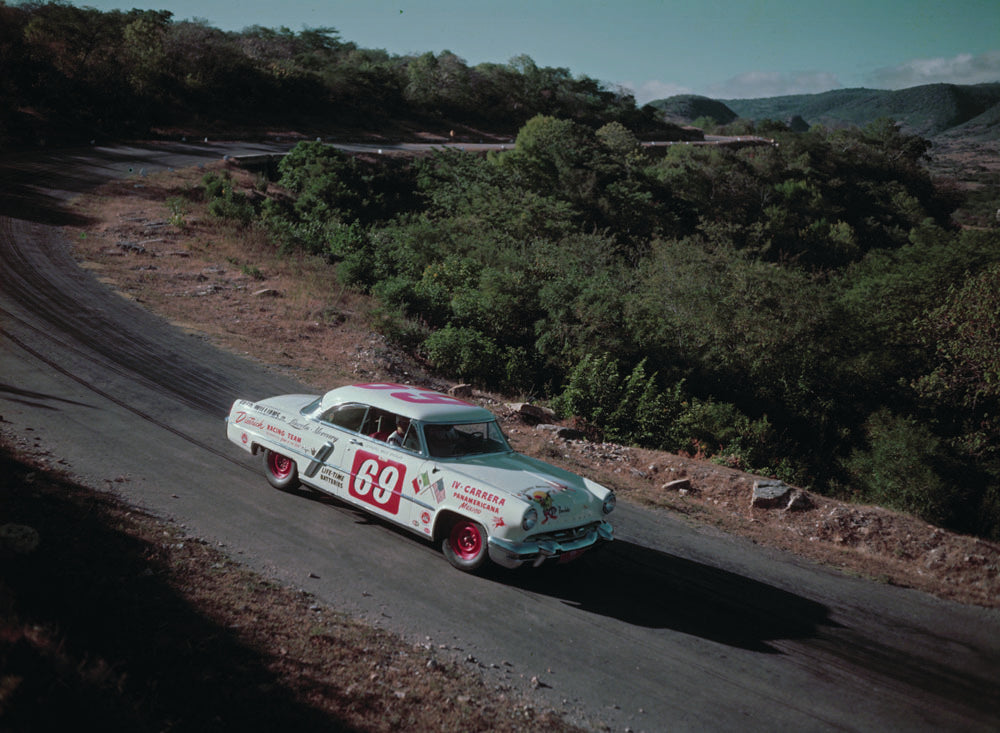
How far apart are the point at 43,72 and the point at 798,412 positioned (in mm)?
46702

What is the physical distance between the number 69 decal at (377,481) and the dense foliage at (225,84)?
37181mm

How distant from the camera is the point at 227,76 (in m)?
50.0

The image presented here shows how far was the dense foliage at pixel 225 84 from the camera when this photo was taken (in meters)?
38.7

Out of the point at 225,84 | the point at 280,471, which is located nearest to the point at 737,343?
the point at 280,471

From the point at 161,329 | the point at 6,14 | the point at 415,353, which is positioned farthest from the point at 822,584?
the point at 6,14

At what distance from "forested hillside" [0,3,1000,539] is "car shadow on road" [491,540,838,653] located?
7.38 meters

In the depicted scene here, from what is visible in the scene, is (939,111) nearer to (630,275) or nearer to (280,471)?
(630,275)

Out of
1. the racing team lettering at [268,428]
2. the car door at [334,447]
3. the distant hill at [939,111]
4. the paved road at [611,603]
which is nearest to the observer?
the paved road at [611,603]

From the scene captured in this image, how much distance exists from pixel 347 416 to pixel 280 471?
154cm

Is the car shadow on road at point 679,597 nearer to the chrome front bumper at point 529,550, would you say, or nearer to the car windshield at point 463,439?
the chrome front bumper at point 529,550

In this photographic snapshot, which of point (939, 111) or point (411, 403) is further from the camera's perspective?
point (939, 111)

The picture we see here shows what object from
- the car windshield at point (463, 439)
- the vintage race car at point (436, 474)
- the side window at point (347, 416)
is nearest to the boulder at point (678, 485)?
the vintage race car at point (436, 474)

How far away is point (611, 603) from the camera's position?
7090mm

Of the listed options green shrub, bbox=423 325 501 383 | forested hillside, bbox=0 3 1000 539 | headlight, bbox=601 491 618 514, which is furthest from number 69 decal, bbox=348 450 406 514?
green shrub, bbox=423 325 501 383
